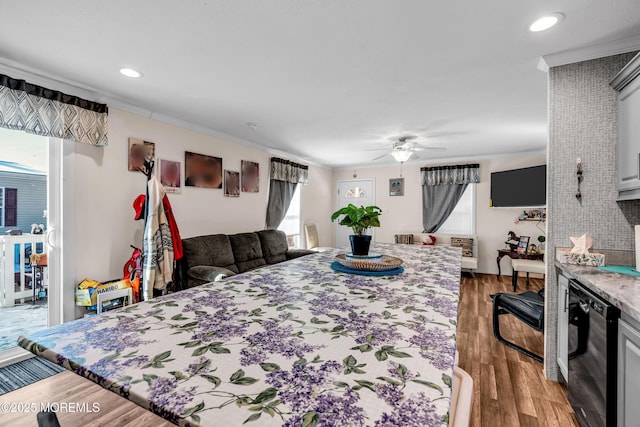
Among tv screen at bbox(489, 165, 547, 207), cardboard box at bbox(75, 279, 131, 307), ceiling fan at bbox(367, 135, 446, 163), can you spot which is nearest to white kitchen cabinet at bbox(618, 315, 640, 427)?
ceiling fan at bbox(367, 135, 446, 163)

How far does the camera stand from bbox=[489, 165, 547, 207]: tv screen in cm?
456

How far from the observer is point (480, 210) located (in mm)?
5582

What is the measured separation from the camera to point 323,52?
1983mm

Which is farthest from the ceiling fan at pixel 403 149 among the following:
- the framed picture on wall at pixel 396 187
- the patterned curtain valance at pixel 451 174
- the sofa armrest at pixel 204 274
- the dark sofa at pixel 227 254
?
the sofa armrest at pixel 204 274

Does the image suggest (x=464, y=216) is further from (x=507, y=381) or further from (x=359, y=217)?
(x=359, y=217)

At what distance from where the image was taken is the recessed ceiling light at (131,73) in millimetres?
2244

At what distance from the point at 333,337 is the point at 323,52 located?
187 cm

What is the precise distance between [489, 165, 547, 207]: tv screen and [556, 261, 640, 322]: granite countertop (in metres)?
3.22

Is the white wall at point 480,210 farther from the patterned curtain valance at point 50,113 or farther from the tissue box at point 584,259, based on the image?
the patterned curtain valance at point 50,113

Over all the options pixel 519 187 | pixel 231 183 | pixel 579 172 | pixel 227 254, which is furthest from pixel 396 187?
pixel 579 172

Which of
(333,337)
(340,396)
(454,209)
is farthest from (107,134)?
(454,209)

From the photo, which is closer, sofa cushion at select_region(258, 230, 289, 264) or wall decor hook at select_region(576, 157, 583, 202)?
wall decor hook at select_region(576, 157, 583, 202)

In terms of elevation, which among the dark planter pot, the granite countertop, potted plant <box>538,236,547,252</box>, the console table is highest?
the dark planter pot

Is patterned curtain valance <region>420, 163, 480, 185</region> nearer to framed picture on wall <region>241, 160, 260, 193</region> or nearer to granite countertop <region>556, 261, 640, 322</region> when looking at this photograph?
framed picture on wall <region>241, 160, 260, 193</region>
